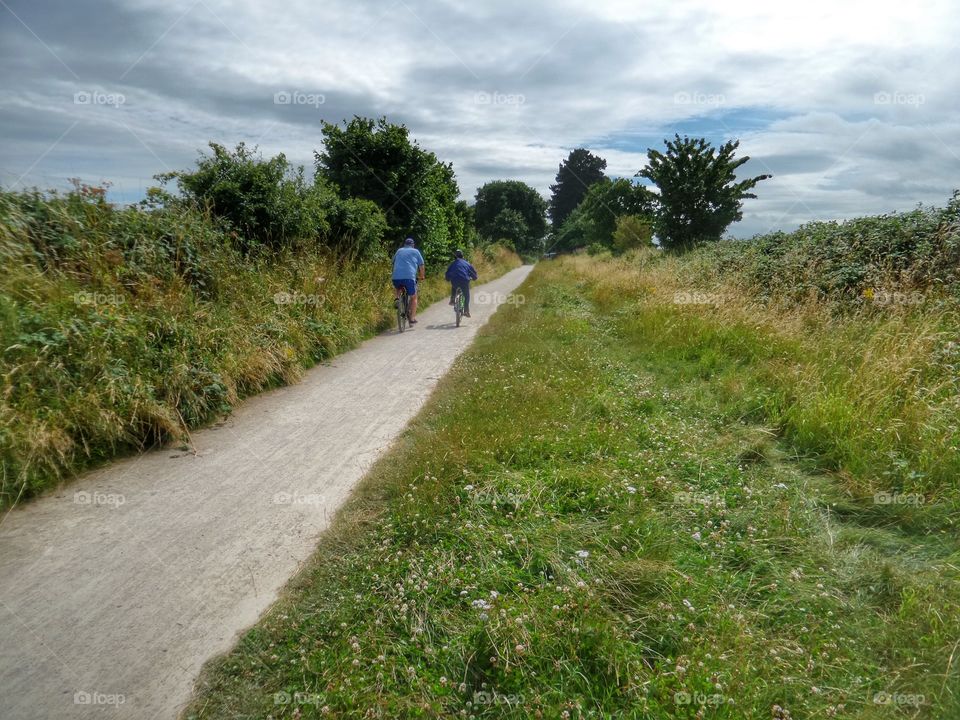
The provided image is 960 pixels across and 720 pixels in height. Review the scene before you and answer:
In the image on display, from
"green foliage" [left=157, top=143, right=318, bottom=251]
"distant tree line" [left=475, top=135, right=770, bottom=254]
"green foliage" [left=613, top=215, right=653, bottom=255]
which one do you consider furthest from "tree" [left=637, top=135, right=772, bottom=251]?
"green foliage" [left=157, top=143, right=318, bottom=251]

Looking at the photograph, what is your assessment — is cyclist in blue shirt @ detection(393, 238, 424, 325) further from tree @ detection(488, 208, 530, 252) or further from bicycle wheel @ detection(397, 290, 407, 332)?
tree @ detection(488, 208, 530, 252)

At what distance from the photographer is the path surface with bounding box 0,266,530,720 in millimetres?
2469

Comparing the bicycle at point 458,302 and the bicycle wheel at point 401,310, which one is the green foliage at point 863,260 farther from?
the bicycle wheel at point 401,310

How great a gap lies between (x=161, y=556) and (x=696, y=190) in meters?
26.7

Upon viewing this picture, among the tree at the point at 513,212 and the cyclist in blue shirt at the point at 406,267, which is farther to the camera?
the tree at the point at 513,212

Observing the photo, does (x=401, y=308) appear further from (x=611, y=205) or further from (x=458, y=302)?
(x=611, y=205)

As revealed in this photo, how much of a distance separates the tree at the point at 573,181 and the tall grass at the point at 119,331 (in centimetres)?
7740

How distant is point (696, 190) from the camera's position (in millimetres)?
24750

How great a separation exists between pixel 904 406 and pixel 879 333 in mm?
1995

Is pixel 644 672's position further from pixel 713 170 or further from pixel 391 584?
pixel 713 170

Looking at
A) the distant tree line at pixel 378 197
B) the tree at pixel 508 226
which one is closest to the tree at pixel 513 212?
the tree at pixel 508 226

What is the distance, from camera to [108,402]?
456 cm

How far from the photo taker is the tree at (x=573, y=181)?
265 feet

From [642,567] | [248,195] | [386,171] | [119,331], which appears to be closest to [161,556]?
[119,331]
